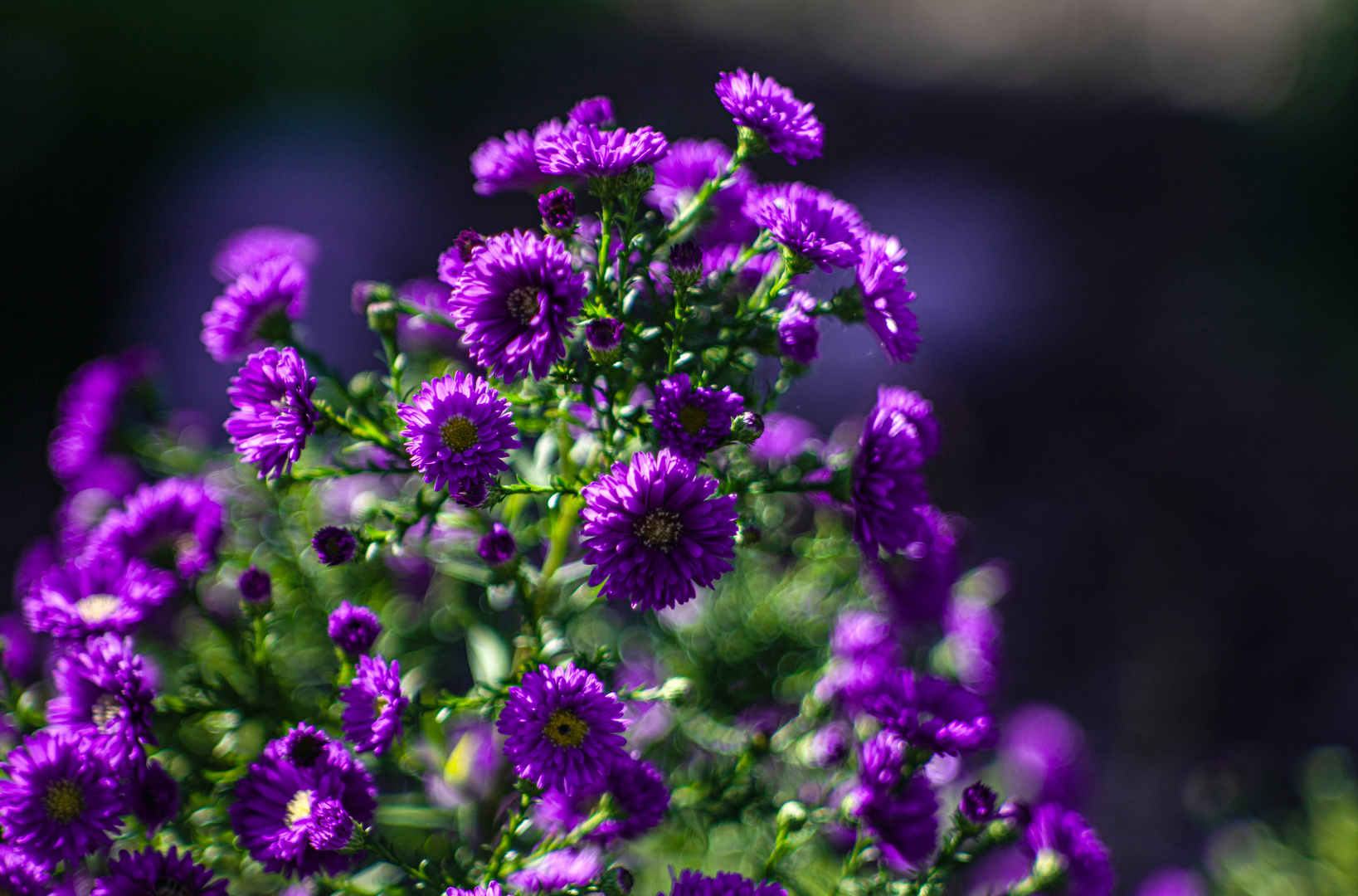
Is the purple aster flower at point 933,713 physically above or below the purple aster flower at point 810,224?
below

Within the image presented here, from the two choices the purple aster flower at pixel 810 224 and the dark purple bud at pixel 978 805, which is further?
the dark purple bud at pixel 978 805

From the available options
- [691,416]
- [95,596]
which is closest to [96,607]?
[95,596]

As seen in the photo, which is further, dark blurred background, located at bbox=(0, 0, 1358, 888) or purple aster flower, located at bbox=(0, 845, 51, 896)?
dark blurred background, located at bbox=(0, 0, 1358, 888)

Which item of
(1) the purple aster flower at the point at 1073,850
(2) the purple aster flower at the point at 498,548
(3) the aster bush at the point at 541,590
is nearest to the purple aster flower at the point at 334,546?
(3) the aster bush at the point at 541,590

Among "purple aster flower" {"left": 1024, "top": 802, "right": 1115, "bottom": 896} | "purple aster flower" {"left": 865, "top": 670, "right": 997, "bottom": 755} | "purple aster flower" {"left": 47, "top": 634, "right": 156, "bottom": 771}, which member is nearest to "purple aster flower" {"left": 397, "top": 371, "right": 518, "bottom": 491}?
"purple aster flower" {"left": 47, "top": 634, "right": 156, "bottom": 771}

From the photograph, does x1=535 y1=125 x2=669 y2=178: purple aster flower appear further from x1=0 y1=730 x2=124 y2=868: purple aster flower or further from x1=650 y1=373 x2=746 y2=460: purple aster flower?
x1=0 y1=730 x2=124 y2=868: purple aster flower

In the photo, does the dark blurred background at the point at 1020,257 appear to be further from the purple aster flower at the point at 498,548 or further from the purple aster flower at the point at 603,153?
the purple aster flower at the point at 603,153

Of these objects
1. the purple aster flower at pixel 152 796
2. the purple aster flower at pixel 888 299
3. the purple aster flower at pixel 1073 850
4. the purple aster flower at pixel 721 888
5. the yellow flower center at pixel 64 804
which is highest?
the purple aster flower at pixel 888 299
